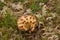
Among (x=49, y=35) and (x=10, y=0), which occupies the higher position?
(x=10, y=0)

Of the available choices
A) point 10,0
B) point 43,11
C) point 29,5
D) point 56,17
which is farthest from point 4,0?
point 56,17

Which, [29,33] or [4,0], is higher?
[4,0]

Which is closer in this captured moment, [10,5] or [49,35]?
[49,35]

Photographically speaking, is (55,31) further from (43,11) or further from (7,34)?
(7,34)

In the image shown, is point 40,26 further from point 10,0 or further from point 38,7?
point 10,0

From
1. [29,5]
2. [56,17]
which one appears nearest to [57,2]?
[56,17]

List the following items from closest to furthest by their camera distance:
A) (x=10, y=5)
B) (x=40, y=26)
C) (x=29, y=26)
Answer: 1. (x=29, y=26)
2. (x=40, y=26)
3. (x=10, y=5)

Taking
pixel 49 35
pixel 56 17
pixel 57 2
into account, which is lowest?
pixel 49 35

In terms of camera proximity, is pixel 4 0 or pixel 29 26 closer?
pixel 29 26

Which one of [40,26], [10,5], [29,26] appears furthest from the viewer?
[10,5]
